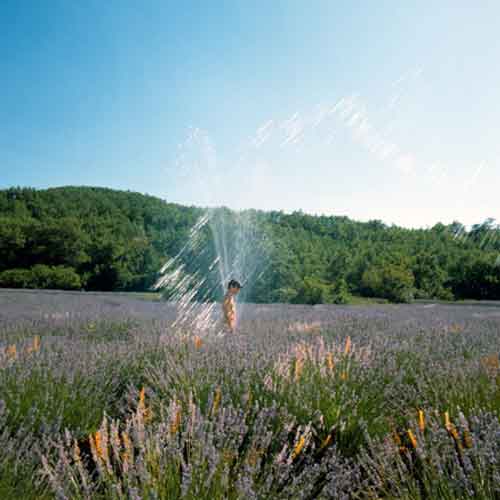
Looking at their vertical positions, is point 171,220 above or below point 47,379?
above

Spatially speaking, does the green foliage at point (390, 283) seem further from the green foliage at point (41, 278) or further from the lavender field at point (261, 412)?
the lavender field at point (261, 412)

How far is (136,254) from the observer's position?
97.0ft

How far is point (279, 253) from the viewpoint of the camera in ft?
66.1

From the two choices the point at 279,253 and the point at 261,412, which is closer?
the point at 261,412

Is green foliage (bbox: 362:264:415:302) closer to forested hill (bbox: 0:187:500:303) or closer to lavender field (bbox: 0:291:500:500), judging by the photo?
forested hill (bbox: 0:187:500:303)

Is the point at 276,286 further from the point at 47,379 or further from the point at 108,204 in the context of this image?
the point at 108,204

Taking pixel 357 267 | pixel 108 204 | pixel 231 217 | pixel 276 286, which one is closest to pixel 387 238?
pixel 357 267

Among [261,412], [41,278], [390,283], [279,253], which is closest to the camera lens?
[261,412]

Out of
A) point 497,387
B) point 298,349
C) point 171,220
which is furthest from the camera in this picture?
point 171,220

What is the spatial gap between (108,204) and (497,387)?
46271 mm

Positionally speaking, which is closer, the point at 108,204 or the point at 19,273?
the point at 19,273

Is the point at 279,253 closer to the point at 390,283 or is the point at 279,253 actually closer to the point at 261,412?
the point at 390,283

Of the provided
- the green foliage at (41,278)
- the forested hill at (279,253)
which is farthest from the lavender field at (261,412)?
the green foliage at (41,278)

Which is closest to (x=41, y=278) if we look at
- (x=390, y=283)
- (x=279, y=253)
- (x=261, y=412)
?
(x=279, y=253)
